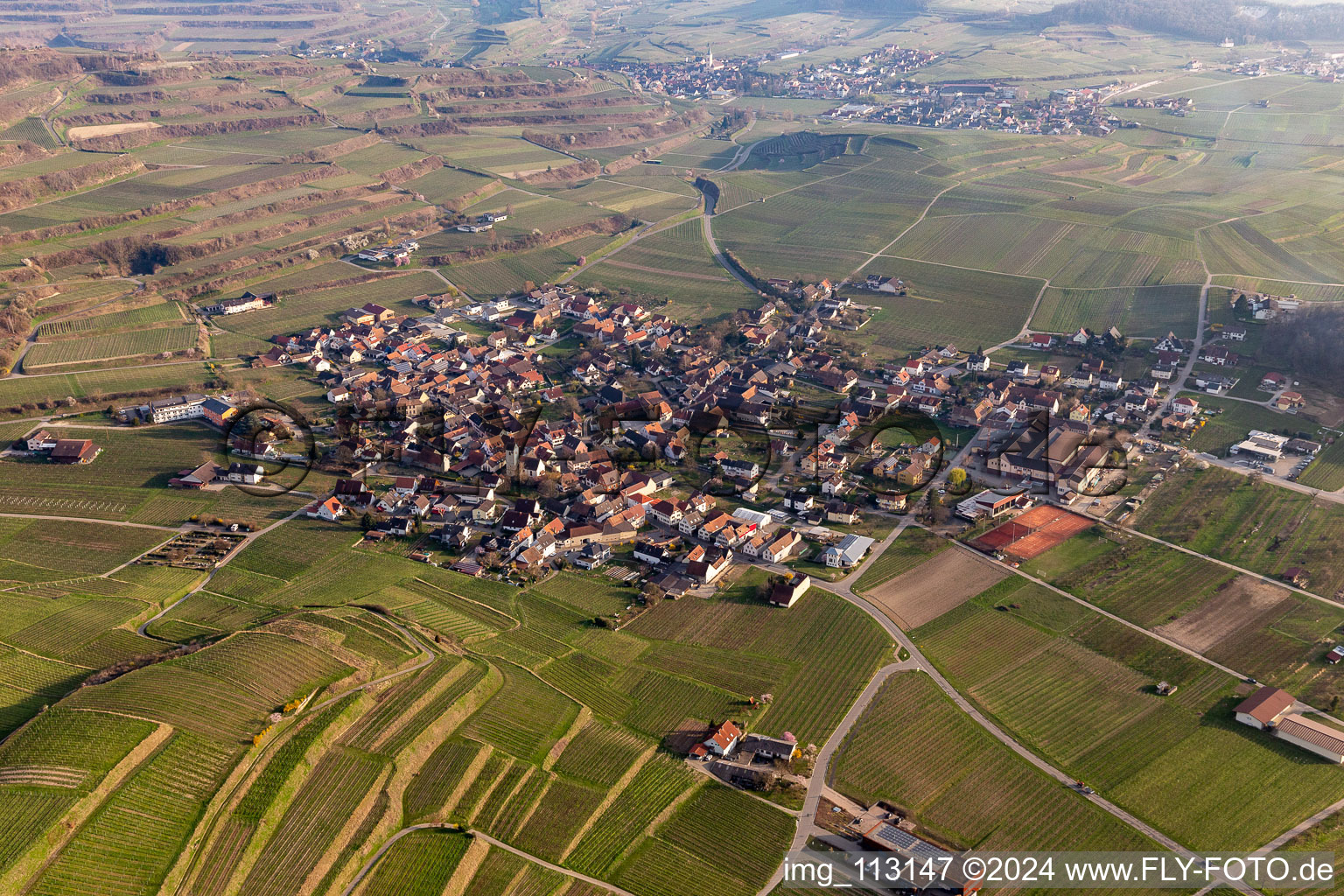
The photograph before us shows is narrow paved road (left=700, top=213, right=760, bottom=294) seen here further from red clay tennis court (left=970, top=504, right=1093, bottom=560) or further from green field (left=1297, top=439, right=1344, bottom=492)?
green field (left=1297, top=439, right=1344, bottom=492)

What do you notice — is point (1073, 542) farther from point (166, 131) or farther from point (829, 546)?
point (166, 131)

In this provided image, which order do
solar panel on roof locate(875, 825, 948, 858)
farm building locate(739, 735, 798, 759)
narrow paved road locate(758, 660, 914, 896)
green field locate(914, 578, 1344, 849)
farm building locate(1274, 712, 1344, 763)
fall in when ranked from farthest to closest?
farm building locate(739, 735, 798, 759)
farm building locate(1274, 712, 1344, 763)
green field locate(914, 578, 1344, 849)
narrow paved road locate(758, 660, 914, 896)
solar panel on roof locate(875, 825, 948, 858)

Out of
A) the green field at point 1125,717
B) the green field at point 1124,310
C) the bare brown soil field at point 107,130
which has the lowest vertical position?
the green field at point 1125,717

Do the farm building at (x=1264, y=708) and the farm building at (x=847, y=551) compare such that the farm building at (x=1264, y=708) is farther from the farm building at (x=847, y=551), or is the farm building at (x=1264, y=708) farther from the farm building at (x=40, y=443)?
the farm building at (x=40, y=443)

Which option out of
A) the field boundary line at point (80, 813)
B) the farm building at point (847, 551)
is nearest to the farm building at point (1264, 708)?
the farm building at point (847, 551)

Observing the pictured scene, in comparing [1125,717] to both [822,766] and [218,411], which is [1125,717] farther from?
[218,411]

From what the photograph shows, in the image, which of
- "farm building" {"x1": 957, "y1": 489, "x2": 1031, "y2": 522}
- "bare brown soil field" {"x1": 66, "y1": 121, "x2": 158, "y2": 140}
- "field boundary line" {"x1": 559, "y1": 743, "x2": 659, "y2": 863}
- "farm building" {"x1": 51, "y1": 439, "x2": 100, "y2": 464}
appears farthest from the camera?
"bare brown soil field" {"x1": 66, "y1": 121, "x2": 158, "y2": 140}

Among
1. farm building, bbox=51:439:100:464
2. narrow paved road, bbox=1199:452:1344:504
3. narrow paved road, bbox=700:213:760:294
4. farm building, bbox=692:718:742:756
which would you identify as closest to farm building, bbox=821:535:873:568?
farm building, bbox=692:718:742:756
